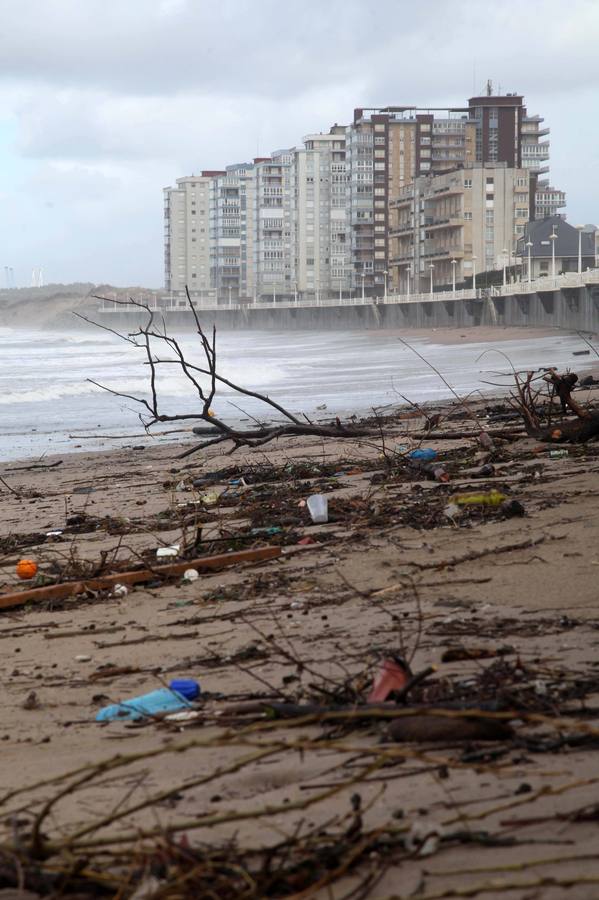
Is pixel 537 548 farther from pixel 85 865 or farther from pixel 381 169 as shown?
pixel 381 169

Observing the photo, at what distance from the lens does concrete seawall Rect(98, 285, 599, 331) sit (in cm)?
5697

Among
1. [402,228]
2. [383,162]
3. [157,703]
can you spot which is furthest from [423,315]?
[157,703]

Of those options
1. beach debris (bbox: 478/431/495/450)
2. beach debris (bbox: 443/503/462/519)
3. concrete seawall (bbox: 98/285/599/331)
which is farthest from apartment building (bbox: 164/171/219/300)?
beach debris (bbox: 443/503/462/519)

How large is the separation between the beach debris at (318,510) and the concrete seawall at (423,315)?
46408 millimetres

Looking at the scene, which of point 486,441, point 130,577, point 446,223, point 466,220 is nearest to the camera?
point 130,577

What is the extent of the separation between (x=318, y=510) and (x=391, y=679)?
3504 mm

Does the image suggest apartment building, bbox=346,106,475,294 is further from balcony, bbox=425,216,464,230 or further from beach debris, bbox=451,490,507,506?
beach debris, bbox=451,490,507,506

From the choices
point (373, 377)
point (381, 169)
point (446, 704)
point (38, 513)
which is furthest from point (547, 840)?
point (381, 169)

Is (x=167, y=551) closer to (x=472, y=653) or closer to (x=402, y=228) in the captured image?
(x=472, y=653)

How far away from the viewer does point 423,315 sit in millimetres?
90688

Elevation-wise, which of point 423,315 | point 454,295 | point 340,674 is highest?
point 454,295

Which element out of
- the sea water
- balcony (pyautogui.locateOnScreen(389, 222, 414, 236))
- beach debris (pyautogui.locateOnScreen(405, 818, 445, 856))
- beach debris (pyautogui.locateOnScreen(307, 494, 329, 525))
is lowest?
the sea water

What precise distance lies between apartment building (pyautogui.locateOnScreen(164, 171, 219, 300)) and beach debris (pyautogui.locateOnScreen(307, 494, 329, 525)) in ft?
575

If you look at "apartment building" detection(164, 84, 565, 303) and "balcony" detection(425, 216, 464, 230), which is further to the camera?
"apartment building" detection(164, 84, 565, 303)
